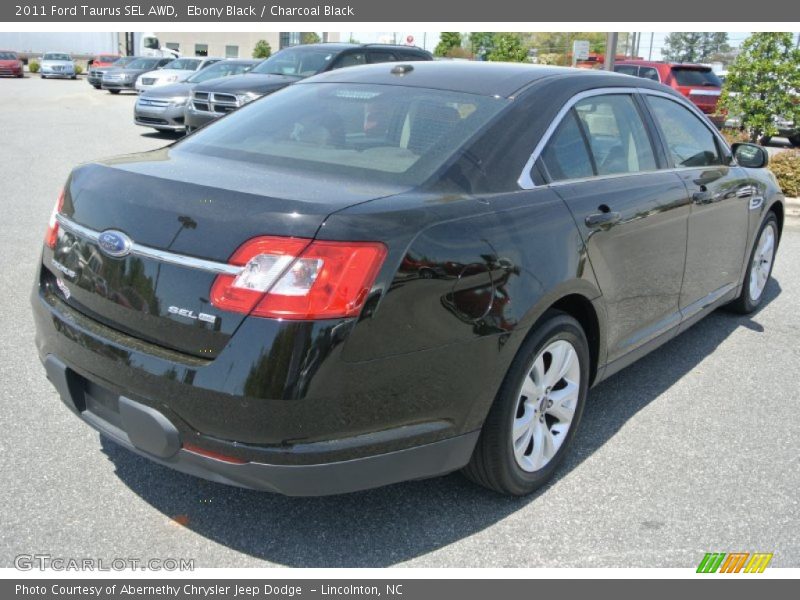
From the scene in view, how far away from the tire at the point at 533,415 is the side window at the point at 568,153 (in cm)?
61

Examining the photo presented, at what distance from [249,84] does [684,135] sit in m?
8.65

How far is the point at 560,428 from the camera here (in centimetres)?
336

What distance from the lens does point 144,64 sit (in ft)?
99.3

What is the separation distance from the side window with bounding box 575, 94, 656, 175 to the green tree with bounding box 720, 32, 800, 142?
1080cm

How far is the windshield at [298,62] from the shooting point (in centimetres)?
1216

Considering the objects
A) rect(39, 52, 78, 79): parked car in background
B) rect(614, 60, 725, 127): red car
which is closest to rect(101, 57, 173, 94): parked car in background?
rect(39, 52, 78, 79): parked car in background

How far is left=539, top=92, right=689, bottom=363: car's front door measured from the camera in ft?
10.9

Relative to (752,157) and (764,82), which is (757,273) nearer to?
(752,157)

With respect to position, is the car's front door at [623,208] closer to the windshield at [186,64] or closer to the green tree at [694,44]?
the windshield at [186,64]

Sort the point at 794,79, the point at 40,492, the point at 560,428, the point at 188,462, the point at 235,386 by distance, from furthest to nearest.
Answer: the point at 794,79
the point at 560,428
the point at 40,492
the point at 188,462
the point at 235,386
